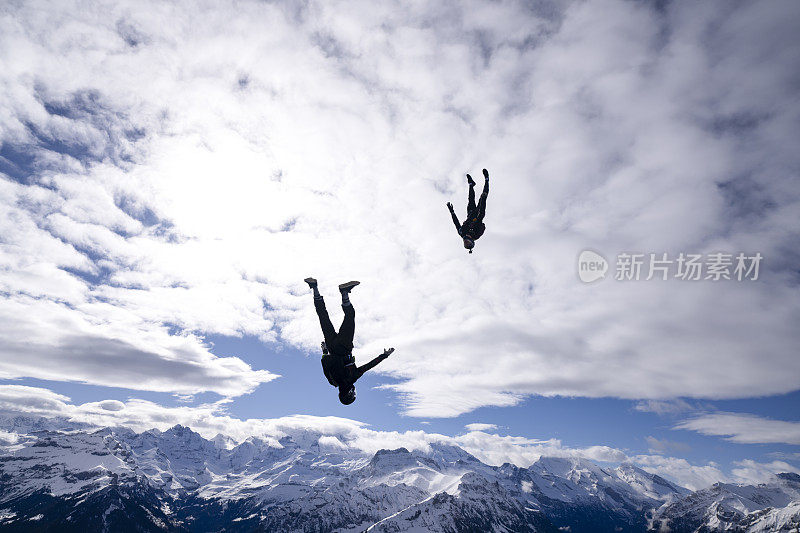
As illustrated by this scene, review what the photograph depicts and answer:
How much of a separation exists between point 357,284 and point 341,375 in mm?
3017

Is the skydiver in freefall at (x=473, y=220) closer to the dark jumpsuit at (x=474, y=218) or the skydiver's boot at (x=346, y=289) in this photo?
the dark jumpsuit at (x=474, y=218)

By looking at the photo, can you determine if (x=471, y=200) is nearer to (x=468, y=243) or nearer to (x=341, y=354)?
(x=468, y=243)

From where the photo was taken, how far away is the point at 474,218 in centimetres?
1864

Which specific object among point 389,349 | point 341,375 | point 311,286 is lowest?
point 341,375

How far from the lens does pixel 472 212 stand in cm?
1884

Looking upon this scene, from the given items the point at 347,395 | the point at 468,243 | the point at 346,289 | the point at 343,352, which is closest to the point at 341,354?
the point at 343,352

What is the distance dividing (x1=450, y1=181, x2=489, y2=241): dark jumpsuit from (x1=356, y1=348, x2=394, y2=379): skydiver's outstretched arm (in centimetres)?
740

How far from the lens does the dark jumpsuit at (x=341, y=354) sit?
516 inches

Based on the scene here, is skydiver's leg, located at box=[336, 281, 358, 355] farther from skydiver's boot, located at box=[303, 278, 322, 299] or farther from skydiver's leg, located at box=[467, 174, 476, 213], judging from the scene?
skydiver's leg, located at box=[467, 174, 476, 213]

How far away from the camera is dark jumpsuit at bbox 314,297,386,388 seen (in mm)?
13109

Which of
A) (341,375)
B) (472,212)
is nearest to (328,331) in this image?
(341,375)

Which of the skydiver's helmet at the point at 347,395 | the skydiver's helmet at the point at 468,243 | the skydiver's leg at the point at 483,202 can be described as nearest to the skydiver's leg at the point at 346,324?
the skydiver's helmet at the point at 347,395

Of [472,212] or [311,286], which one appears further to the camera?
[472,212]

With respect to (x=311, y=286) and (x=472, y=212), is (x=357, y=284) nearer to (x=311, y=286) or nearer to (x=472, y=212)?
(x=311, y=286)
